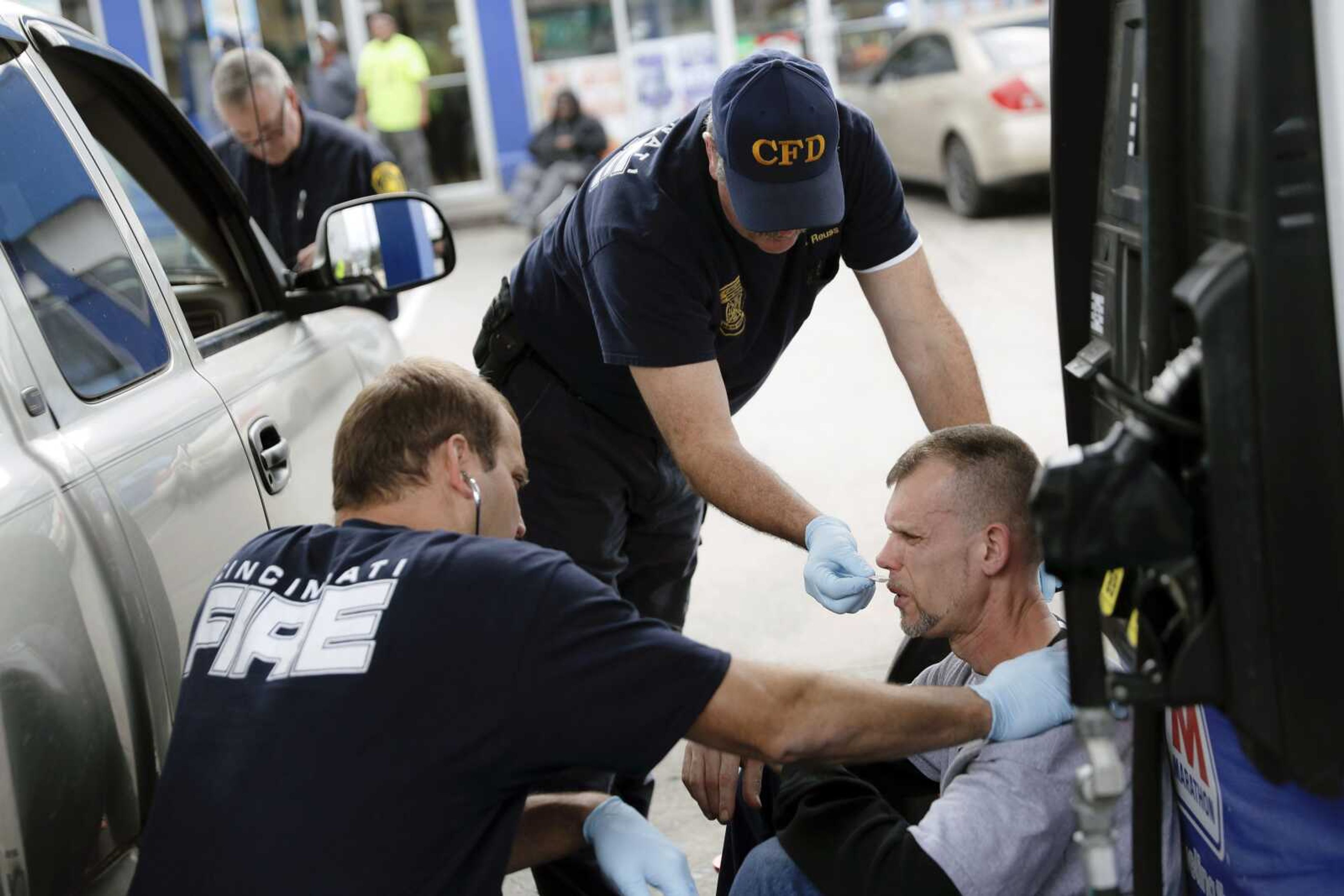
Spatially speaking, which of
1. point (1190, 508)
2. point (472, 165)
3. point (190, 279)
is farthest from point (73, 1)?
point (1190, 508)

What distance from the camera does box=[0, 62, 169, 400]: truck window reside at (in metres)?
2.44

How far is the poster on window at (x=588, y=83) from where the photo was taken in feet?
58.1

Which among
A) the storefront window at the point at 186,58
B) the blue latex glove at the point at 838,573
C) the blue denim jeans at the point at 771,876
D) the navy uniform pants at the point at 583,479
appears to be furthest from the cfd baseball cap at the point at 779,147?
the storefront window at the point at 186,58

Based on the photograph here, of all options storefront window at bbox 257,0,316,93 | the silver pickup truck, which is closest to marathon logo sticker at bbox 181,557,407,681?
the silver pickup truck

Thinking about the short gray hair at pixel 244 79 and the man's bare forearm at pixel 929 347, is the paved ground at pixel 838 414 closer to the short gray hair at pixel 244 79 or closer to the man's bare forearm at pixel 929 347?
the man's bare forearm at pixel 929 347

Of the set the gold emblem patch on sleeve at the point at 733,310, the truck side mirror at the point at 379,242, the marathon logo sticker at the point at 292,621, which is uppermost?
the truck side mirror at the point at 379,242

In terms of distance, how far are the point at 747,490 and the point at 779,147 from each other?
625mm

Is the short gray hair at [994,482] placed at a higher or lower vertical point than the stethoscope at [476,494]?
lower

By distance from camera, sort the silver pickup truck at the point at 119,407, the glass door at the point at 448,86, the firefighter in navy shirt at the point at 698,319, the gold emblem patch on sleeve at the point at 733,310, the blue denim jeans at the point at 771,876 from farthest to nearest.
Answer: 1. the glass door at the point at 448,86
2. the gold emblem patch on sleeve at the point at 733,310
3. the firefighter in navy shirt at the point at 698,319
4. the blue denim jeans at the point at 771,876
5. the silver pickup truck at the point at 119,407

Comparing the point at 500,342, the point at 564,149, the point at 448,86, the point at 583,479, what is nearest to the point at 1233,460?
the point at 583,479

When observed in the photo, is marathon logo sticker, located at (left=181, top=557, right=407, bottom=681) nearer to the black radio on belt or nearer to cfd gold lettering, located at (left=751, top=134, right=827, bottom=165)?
cfd gold lettering, located at (left=751, top=134, right=827, bottom=165)

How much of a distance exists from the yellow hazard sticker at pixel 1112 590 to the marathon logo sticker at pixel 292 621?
2.94 feet

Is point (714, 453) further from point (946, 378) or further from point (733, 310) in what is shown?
point (946, 378)

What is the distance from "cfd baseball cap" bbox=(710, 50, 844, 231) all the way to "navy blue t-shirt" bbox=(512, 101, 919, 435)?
20cm
